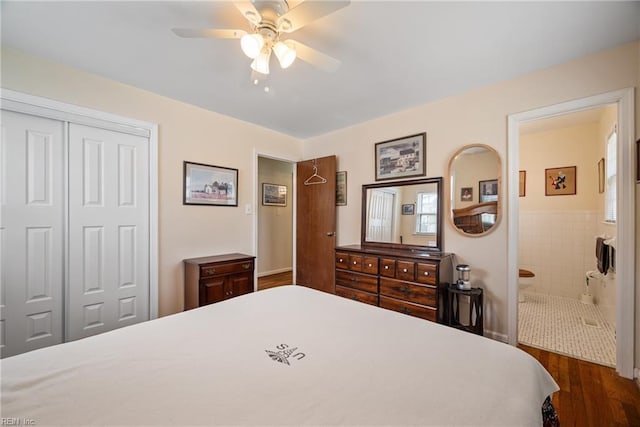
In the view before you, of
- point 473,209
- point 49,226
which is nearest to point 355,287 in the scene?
point 473,209

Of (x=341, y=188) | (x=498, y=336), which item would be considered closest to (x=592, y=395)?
(x=498, y=336)

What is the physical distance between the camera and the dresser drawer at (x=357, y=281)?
2799 millimetres

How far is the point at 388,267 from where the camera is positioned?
2.69m

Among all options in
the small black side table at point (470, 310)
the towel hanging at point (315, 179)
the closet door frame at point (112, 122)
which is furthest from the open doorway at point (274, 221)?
the small black side table at point (470, 310)

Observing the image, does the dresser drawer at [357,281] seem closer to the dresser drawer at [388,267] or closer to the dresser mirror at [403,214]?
the dresser drawer at [388,267]

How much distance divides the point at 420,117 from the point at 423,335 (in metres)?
2.50

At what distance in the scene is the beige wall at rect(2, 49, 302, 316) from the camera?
7.09ft

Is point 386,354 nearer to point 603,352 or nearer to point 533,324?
point 603,352

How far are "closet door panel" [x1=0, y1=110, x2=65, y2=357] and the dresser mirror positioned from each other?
3.06 m

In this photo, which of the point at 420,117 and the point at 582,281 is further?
the point at 582,281

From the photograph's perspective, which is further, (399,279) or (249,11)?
(399,279)

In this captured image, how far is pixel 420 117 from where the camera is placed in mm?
2959

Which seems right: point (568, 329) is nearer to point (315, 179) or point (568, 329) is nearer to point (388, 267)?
point (388, 267)

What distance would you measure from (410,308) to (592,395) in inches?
50.4
